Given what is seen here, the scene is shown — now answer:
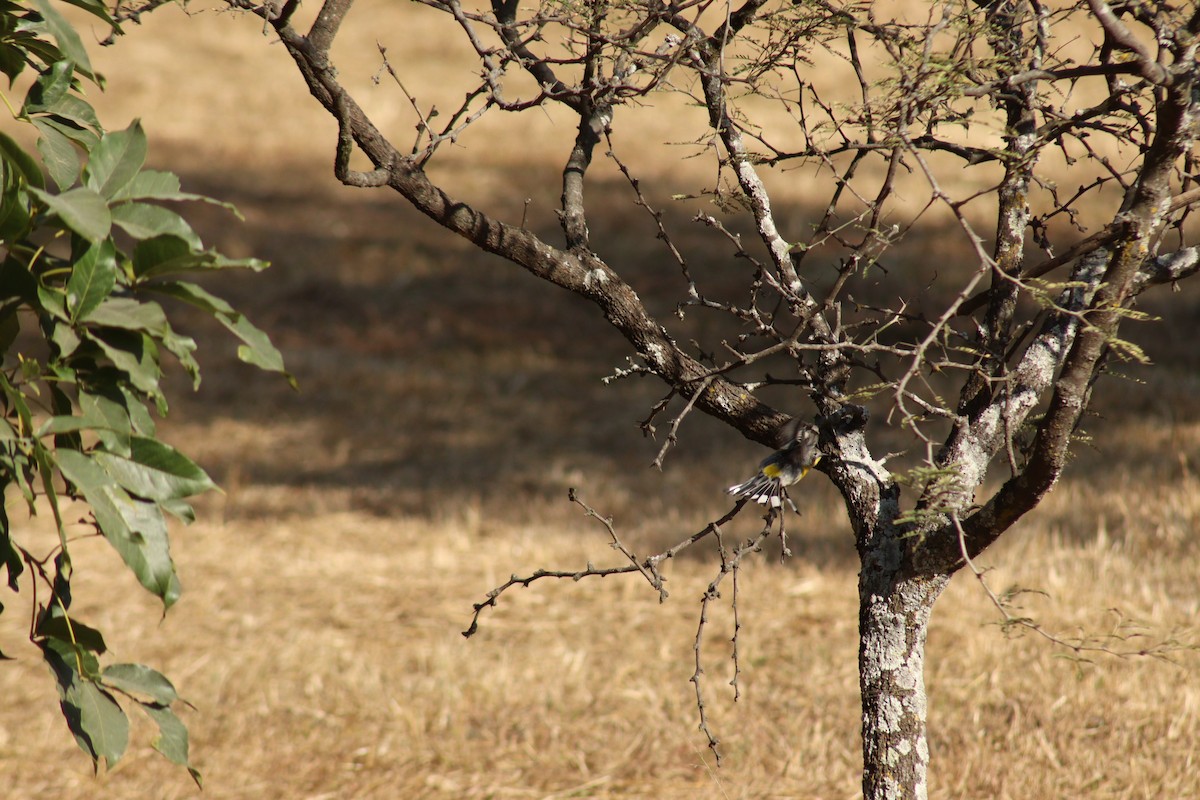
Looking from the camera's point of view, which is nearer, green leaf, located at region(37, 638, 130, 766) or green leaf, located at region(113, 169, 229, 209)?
green leaf, located at region(113, 169, 229, 209)

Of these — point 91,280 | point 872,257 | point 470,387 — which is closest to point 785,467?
point 872,257

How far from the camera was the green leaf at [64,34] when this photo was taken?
1554 mm

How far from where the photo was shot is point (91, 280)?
4.77ft

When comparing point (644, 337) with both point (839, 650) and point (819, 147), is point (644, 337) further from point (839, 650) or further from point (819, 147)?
point (839, 650)

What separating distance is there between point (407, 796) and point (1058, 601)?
9.30 feet

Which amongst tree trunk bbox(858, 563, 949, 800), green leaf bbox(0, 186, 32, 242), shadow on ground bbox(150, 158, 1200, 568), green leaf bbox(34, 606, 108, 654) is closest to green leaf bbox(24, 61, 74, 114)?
green leaf bbox(0, 186, 32, 242)

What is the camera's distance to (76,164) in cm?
171

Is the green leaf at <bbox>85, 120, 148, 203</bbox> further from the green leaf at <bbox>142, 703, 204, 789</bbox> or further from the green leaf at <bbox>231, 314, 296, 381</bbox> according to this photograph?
the green leaf at <bbox>142, 703, 204, 789</bbox>

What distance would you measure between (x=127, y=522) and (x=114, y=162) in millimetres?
507

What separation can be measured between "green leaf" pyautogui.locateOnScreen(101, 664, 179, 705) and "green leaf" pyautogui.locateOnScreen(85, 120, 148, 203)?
782mm

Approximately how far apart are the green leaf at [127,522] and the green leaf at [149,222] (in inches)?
12.5

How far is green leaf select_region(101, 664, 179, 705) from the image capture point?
1.74 m

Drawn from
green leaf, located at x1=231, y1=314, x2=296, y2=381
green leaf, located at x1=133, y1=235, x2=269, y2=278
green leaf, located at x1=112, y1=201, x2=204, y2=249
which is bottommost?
green leaf, located at x1=231, y1=314, x2=296, y2=381

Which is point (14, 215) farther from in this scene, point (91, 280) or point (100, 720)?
point (100, 720)
